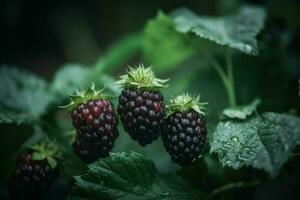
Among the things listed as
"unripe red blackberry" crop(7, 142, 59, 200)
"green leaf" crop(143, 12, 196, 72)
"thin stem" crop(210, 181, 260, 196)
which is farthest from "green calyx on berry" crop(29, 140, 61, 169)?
"green leaf" crop(143, 12, 196, 72)

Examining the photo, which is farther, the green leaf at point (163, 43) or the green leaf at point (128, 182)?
the green leaf at point (163, 43)

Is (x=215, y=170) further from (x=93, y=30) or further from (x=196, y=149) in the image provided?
(x=93, y=30)

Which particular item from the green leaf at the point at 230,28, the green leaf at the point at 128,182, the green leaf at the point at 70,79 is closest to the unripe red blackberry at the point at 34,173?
the green leaf at the point at 128,182

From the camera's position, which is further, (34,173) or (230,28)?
(230,28)

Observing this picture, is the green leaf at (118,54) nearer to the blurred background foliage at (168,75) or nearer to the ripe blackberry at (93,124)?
the blurred background foliage at (168,75)

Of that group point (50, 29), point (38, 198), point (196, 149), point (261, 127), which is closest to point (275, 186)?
point (261, 127)

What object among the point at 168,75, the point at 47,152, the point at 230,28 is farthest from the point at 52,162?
the point at 168,75

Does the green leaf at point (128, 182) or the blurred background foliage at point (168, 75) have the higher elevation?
the blurred background foliage at point (168, 75)

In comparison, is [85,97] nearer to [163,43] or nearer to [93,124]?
[93,124]
